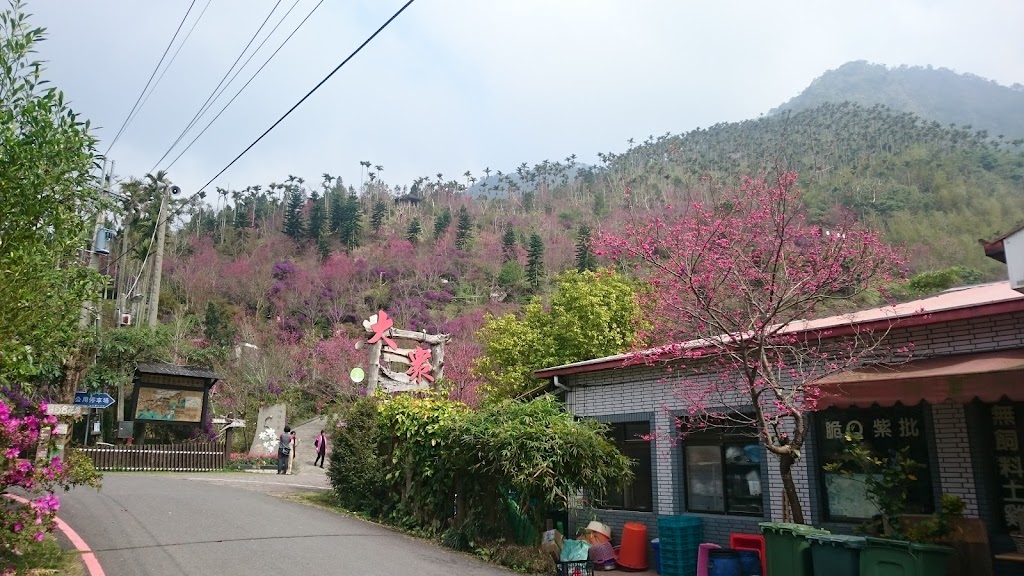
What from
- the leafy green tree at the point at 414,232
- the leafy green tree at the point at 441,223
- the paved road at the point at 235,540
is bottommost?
the paved road at the point at 235,540

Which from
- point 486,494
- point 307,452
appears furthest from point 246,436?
point 486,494

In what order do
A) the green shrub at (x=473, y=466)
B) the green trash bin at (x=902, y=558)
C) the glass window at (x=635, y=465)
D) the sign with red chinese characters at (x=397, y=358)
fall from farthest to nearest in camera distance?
1. the sign with red chinese characters at (x=397, y=358)
2. the glass window at (x=635, y=465)
3. the green shrub at (x=473, y=466)
4. the green trash bin at (x=902, y=558)

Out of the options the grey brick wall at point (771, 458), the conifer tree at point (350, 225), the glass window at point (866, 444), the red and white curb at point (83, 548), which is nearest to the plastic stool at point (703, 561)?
the grey brick wall at point (771, 458)

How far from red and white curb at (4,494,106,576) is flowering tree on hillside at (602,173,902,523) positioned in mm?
8008

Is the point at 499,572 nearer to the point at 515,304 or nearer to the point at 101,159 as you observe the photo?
the point at 101,159

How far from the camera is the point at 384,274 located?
219ft

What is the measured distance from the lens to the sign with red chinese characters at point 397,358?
61.9 feet

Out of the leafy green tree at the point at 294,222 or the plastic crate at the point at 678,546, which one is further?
the leafy green tree at the point at 294,222

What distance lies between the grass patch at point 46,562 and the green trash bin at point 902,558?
9.31 metres

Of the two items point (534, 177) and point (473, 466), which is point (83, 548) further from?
point (534, 177)

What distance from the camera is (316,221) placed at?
83.6 meters

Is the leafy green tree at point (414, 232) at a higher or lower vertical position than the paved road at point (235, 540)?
higher

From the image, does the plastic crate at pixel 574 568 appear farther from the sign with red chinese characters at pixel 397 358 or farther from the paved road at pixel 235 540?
the sign with red chinese characters at pixel 397 358

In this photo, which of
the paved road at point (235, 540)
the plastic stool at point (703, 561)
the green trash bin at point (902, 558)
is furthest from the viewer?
the plastic stool at point (703, 561)
